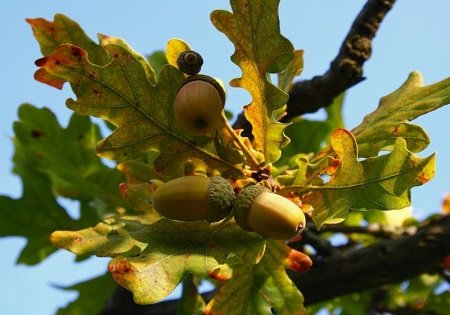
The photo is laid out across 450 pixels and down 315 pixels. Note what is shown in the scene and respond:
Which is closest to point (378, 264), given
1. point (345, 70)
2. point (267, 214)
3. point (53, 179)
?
point (345, 70)

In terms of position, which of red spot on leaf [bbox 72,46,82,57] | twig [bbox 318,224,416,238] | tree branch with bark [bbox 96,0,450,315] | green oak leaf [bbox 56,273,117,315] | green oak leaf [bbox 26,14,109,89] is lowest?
green oak leaf [bbox 56,273,117,315]

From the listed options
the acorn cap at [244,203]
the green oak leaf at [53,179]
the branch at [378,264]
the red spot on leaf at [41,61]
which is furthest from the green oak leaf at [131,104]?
the green oak leaf at [53,179]

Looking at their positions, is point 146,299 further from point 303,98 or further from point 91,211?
point 91,211

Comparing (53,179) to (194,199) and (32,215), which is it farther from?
(194,199)

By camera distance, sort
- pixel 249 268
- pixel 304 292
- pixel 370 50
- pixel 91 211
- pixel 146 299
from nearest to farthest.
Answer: pixel 146 299 < pixel 249 268 < pixel 370 50 < pixel 304 292 < pixel 91 211

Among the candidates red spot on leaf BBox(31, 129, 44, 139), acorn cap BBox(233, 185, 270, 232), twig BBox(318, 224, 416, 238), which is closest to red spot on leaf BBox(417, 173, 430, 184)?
acorn cap BBox(233, 185, 270, 232)

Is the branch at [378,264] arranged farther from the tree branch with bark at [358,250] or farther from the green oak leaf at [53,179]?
the green oak leaf at [53,179]

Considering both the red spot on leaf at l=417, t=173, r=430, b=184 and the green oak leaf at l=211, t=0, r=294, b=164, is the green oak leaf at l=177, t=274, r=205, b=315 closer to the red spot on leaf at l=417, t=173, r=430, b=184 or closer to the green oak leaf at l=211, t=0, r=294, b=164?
the green oak leaf at l=211, t=0, r=294, b=164

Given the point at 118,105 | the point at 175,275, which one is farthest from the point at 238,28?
the point at 175,275
